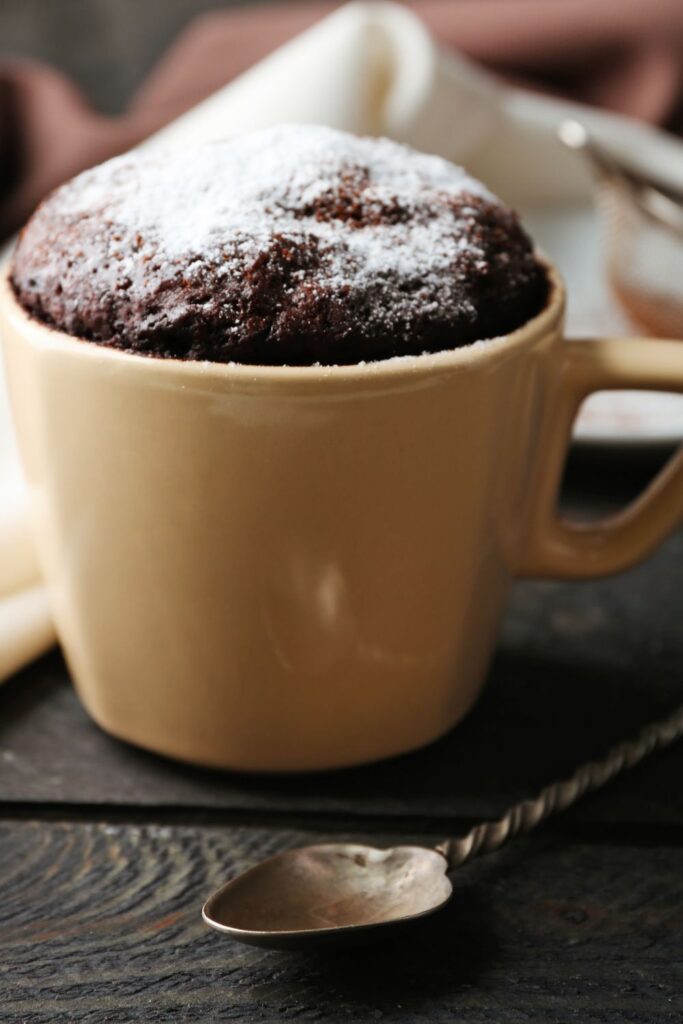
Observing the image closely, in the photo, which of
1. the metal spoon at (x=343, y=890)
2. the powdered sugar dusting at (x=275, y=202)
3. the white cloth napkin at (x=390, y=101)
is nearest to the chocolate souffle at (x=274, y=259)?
the powdered sugar dusting at (x=275, y=202)

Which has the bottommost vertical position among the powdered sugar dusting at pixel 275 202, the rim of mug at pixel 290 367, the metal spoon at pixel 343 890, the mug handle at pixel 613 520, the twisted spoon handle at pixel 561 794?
the twisted spoon handle at pixel 561 794

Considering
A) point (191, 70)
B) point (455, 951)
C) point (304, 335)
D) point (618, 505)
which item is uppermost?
point (304, 335)

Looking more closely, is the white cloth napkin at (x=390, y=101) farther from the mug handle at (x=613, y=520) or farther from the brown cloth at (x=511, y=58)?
the mug handle at (x=613, y=520)

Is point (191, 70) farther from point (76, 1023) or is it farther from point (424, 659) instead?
point (76, 1023)

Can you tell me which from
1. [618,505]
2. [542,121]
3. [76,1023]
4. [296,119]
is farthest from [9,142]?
[76,1023]

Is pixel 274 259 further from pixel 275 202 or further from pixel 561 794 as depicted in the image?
pixel 561 794

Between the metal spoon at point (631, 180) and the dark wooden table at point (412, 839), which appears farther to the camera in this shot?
the metal spoon at point (631, 180)
